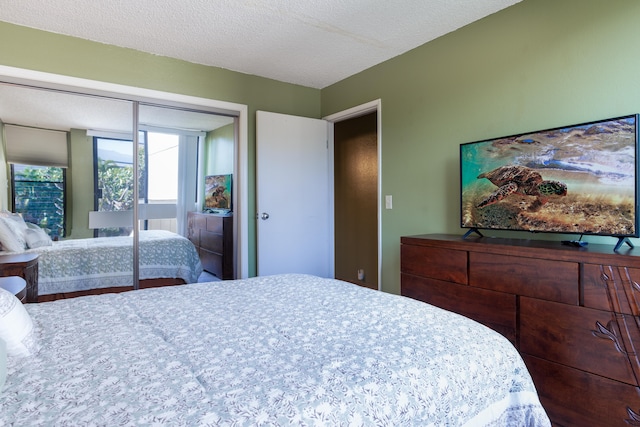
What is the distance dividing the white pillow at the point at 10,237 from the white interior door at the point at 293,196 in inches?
73.2

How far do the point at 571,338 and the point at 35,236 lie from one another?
3.57m

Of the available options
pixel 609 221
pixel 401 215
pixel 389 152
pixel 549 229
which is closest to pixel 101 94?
pixel 389 152

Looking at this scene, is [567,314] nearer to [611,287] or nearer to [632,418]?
[611,287]

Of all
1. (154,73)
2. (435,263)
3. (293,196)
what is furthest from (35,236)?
(435,263)

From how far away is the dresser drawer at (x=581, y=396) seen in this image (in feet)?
5.04

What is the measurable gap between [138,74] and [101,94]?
0.34m

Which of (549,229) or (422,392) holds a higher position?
(549,229)

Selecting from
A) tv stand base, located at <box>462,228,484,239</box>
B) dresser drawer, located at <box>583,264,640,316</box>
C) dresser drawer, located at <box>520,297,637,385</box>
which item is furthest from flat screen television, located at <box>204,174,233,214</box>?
dresser drawer, located at <box>583,264,640,316</box>

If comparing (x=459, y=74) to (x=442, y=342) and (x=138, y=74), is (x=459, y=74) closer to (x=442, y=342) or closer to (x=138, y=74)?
(x=442, y=342)

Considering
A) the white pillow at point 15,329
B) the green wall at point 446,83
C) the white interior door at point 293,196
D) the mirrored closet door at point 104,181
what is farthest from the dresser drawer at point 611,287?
the mirrored closet door at point 104,181

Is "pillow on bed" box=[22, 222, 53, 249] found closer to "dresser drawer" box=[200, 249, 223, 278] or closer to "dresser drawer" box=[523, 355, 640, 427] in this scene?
"dresser drawer" box=[200, 249, 223, 278]

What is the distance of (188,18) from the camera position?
2.53m

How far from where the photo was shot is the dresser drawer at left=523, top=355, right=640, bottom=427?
1.54m

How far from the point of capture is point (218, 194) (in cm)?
362
